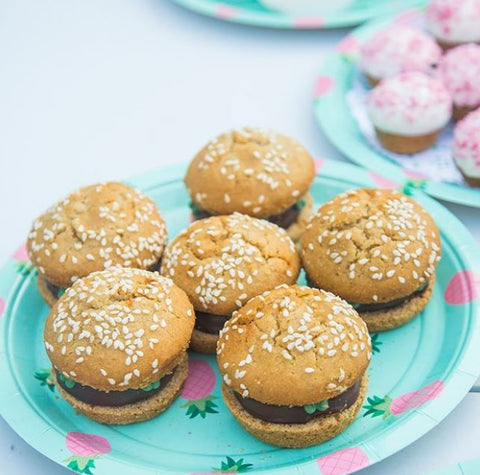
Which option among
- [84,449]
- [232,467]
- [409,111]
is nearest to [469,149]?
[409,111]

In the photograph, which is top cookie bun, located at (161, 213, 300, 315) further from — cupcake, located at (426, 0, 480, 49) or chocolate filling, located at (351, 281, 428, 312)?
cupcake, located at (426, 0, 480, 49)

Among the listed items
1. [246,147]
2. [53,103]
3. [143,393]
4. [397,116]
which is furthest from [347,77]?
[143,393]

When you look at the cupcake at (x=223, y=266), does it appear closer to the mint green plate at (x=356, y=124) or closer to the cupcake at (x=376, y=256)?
the cupcake at (x=376, y=256)

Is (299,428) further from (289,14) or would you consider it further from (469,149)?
(289,14)

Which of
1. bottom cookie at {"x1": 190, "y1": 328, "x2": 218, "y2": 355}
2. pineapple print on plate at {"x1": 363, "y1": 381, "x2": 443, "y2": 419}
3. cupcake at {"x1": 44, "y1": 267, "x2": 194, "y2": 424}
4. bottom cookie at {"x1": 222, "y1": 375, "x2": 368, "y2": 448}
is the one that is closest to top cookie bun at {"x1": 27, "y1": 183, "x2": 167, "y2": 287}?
cupcake at {"x1": 44, "y1": 267, "x2": 194, "y2": 424}

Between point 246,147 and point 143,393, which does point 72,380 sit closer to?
point 143,393

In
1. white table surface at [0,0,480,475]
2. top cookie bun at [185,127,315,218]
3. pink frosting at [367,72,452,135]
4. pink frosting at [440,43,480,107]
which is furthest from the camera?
white table surface at [0,0,480,475]

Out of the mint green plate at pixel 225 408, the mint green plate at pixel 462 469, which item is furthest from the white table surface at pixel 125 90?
the mint green plate at pixel 462 469
